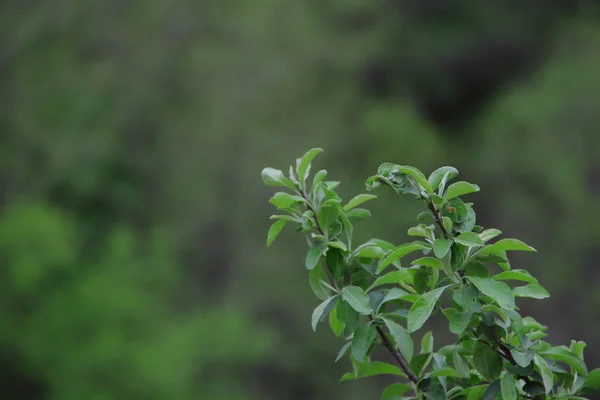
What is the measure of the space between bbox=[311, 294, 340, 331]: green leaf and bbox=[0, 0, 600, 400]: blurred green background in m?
4.59

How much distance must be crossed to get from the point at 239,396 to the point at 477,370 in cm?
550

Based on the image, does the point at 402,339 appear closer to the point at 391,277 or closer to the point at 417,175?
the point at 391,277

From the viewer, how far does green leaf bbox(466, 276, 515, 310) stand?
862 millimetres

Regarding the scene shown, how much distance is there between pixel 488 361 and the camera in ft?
3.19

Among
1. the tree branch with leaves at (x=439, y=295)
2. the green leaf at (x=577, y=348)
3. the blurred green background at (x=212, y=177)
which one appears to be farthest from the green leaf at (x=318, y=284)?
the blurred green background at (x=212, y=177)

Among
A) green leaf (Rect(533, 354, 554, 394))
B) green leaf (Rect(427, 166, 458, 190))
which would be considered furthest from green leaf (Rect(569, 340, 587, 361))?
green leaf (Rect(427, 166, 458, 190))

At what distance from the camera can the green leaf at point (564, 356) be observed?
972 millimetres

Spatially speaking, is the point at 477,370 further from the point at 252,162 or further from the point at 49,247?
the point at 252,162

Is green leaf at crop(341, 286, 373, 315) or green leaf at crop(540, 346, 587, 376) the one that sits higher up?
green leaf at crop(341, 286, 373, 315)

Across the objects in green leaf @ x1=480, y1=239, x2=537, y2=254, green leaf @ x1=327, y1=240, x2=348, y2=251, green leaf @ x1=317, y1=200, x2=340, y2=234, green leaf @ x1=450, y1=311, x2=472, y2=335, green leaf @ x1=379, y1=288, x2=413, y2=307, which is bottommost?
green leaf @ x1=450, y1=311, x2=472, y2=335

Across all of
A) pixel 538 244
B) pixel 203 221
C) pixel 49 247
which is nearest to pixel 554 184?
pixel 538 244

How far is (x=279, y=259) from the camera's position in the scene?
6.70 metres

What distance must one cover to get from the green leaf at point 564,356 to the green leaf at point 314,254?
1.04 feet

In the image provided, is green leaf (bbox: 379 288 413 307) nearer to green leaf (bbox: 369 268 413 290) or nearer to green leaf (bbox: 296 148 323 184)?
green leaf (bbox: 369 268 413 290)
